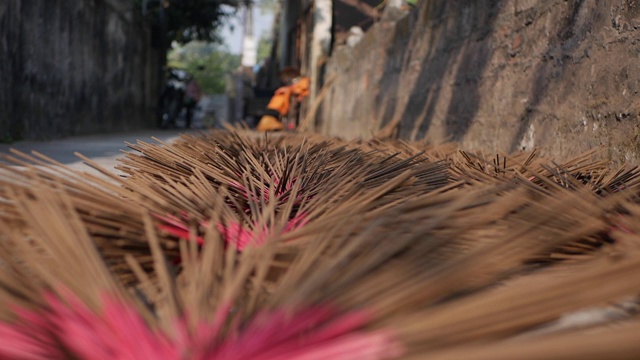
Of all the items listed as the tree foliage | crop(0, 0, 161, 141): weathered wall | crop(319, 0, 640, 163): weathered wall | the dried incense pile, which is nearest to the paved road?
crop(0, 0, 161, 141): weathered wall

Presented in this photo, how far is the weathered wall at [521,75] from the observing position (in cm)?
198

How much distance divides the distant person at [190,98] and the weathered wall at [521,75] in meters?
15.5

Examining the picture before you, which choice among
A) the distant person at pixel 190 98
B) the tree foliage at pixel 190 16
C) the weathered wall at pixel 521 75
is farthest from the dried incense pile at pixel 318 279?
the distant person at pixel 190 98

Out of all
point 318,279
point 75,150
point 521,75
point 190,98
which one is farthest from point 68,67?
point 190,98

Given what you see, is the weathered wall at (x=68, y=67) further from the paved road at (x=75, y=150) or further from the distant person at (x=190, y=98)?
the distant person at (x=190, y=98)

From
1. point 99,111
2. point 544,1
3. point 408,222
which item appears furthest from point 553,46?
point 99,111

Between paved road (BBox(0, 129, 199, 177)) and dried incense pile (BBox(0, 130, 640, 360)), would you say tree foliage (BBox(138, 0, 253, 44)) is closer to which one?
paved road (BBox(0, 129, 199, 177))

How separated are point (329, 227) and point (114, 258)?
19cm

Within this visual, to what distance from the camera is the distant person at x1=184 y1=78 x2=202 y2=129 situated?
67.9 ft

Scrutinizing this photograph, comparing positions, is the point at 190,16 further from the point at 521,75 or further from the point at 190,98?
the point at 521,75

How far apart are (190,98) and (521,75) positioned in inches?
748

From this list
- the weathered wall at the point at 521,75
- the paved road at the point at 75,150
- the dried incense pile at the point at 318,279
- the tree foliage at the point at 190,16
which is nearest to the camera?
the dried incense pile at the point at 318,279

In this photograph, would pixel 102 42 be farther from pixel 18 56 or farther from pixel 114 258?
pixel 114 258

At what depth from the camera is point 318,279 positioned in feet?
1.60
